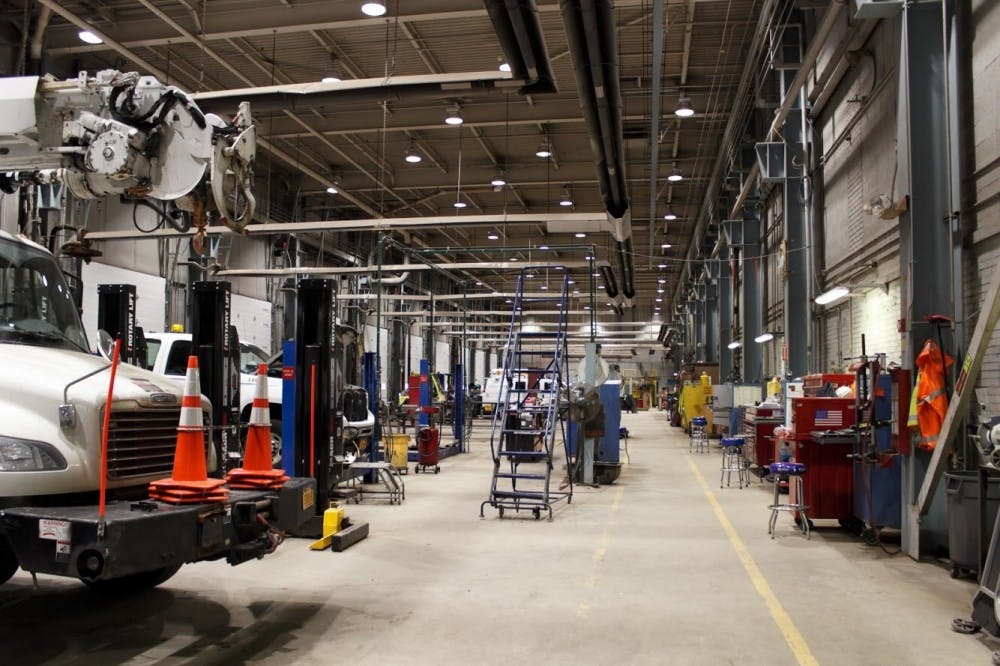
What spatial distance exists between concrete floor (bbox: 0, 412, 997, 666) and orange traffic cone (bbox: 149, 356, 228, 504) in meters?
1.05

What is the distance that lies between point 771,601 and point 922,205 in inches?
168

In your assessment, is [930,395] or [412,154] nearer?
[930,395]

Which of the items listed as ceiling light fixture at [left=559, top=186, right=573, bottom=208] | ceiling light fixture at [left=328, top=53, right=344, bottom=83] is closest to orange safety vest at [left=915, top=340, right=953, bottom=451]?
ceiling light fixture at [left=328, top=53, right=344, bottom=83]

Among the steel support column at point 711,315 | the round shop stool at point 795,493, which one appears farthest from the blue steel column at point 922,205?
the steel support column at point 711,315

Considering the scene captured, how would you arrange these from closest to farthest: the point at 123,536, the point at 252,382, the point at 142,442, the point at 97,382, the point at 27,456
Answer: the point at 123,536 → the point at 27,456 → the point at 97,382 → the point at 142,442 → the point at 252,382

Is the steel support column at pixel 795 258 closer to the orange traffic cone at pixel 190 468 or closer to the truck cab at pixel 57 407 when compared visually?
the truck cab at pixel 57 407

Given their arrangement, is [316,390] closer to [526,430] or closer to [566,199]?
[526,430]

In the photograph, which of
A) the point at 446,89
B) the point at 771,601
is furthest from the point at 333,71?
the point at 771,601

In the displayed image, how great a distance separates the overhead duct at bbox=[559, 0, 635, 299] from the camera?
818 cm

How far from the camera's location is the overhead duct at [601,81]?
8180 millimetres

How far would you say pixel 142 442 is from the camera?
15.1 feet

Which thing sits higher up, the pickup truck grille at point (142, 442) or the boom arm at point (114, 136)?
the boom arm at point (114, 136)

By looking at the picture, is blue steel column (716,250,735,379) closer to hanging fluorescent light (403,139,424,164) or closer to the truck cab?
hanging fluorescent light (403,139,424,164)

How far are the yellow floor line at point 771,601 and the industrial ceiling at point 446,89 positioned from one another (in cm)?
552
